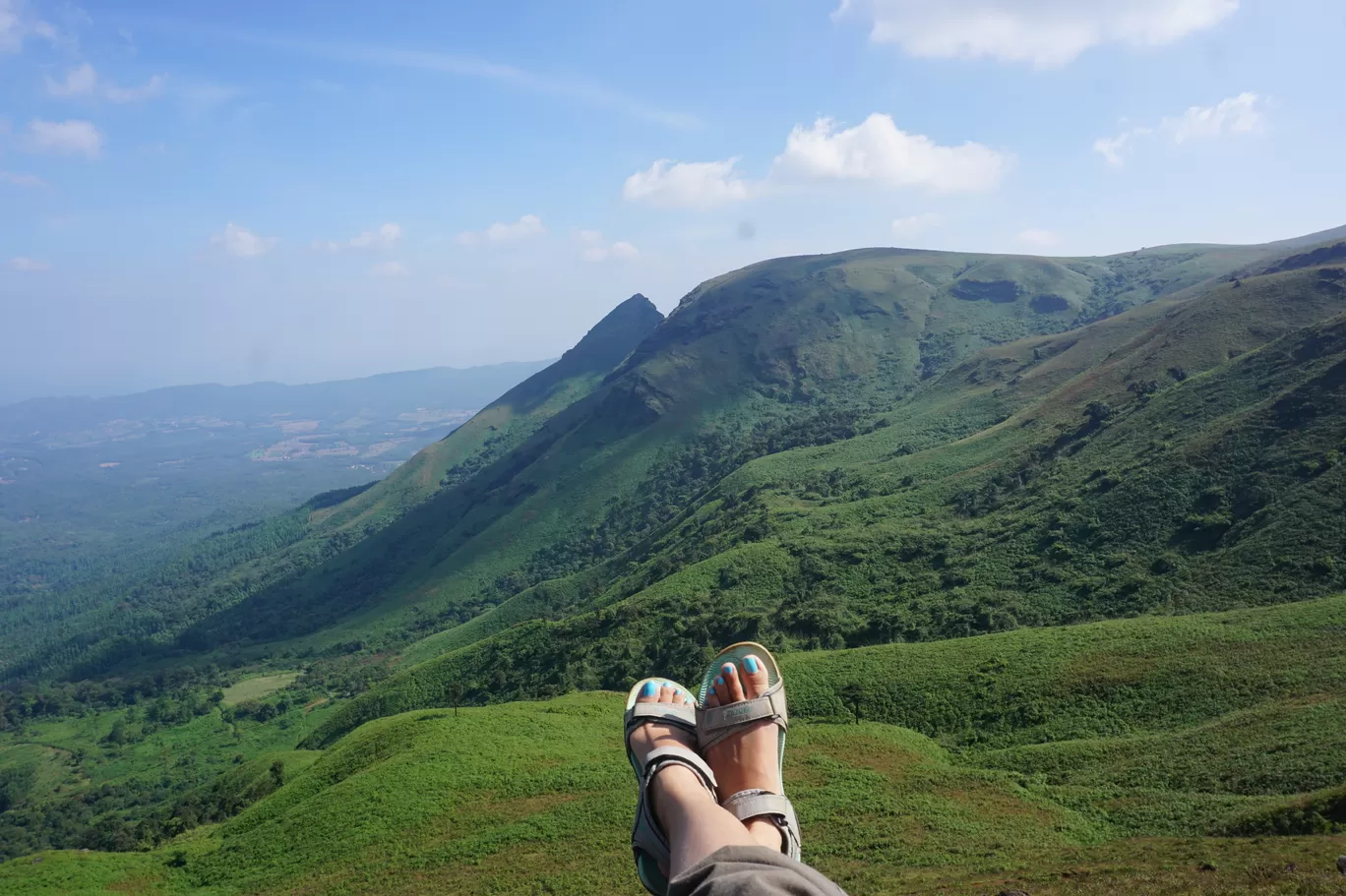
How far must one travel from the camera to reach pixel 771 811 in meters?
6.33

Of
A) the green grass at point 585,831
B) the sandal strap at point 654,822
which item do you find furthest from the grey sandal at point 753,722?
the green grass at point 585,831

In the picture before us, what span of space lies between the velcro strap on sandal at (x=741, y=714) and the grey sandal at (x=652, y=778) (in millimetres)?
350

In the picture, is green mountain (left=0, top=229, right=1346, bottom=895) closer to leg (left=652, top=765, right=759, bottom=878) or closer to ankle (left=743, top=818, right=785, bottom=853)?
ankle (left=743, top=818, right=785, bottom=853)

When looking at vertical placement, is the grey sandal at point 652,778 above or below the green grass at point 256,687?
above

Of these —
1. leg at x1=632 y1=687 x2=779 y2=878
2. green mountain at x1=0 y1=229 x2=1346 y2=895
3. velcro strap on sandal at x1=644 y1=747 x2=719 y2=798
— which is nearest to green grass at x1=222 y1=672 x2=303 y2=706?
green mountain at x1=0 y1=229 x2=1346 y2=895

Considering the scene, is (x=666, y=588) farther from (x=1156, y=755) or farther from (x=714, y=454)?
(x=714, y=454)

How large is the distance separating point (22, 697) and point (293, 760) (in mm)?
116655

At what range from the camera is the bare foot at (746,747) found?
773cm

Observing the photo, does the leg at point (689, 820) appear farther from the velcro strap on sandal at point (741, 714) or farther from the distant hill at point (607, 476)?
the distant hill at point (607, 476)

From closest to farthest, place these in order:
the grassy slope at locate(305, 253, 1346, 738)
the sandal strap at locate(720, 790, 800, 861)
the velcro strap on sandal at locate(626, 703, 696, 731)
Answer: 1. the sandal strap at locate(720, 790, 800, 861)
2. the velcro strap on sandal at locate(626, 703, 696, 731)
3. the grassy slope at locate(305, 253, 1346, 738)

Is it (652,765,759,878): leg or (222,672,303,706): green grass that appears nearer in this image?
(652,765,759,878): leg

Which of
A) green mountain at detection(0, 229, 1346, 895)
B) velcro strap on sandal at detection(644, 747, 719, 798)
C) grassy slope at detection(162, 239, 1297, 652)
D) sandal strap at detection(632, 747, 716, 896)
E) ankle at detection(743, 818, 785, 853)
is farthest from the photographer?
grassy slope at detection(162, 239, 1297, 652)

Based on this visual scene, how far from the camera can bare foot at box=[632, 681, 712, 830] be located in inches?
248

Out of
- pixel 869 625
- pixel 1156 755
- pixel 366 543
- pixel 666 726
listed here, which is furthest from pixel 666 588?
pixel 366 543
